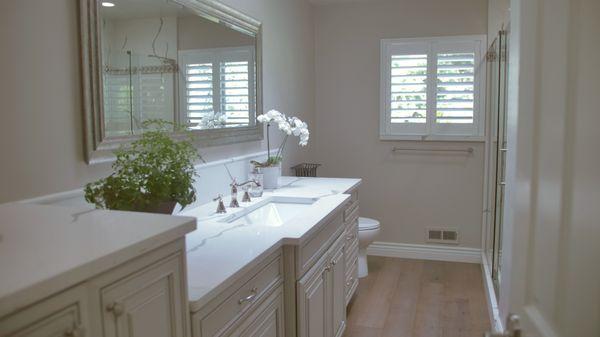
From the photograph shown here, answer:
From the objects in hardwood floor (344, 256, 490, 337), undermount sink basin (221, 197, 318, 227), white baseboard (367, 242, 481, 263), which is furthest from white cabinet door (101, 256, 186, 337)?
white baseboard (367, 242, 481, 263)

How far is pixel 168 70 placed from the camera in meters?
2.35

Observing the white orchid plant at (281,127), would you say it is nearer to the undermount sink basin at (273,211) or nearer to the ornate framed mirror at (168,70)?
the ornate framed mirror at (168,70)

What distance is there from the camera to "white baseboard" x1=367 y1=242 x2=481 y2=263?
179 inches

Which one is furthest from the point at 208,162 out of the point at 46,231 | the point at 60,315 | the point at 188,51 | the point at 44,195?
the point at 60,315

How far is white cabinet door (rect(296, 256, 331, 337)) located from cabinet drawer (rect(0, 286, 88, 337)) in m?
1.19

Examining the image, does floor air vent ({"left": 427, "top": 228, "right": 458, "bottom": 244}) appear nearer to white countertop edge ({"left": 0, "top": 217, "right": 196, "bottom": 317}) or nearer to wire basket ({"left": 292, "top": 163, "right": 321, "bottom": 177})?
wire basket ({"left": 292, "top": 163, "right": 321, "bottom": 177})

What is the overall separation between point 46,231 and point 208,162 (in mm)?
1610

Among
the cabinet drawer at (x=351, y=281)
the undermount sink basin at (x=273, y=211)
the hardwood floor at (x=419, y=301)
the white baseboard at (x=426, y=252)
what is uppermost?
the undermount sink basin at (x=273, y=211)

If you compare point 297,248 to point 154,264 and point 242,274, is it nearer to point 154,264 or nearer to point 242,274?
point 242,274

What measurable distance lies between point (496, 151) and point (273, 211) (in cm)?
198

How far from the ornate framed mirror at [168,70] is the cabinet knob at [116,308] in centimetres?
96

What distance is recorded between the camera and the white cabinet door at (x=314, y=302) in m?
2.04

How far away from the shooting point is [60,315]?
85 centimetres

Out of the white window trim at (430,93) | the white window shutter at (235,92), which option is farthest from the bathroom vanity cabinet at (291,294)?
the white window trim at (430,93)
